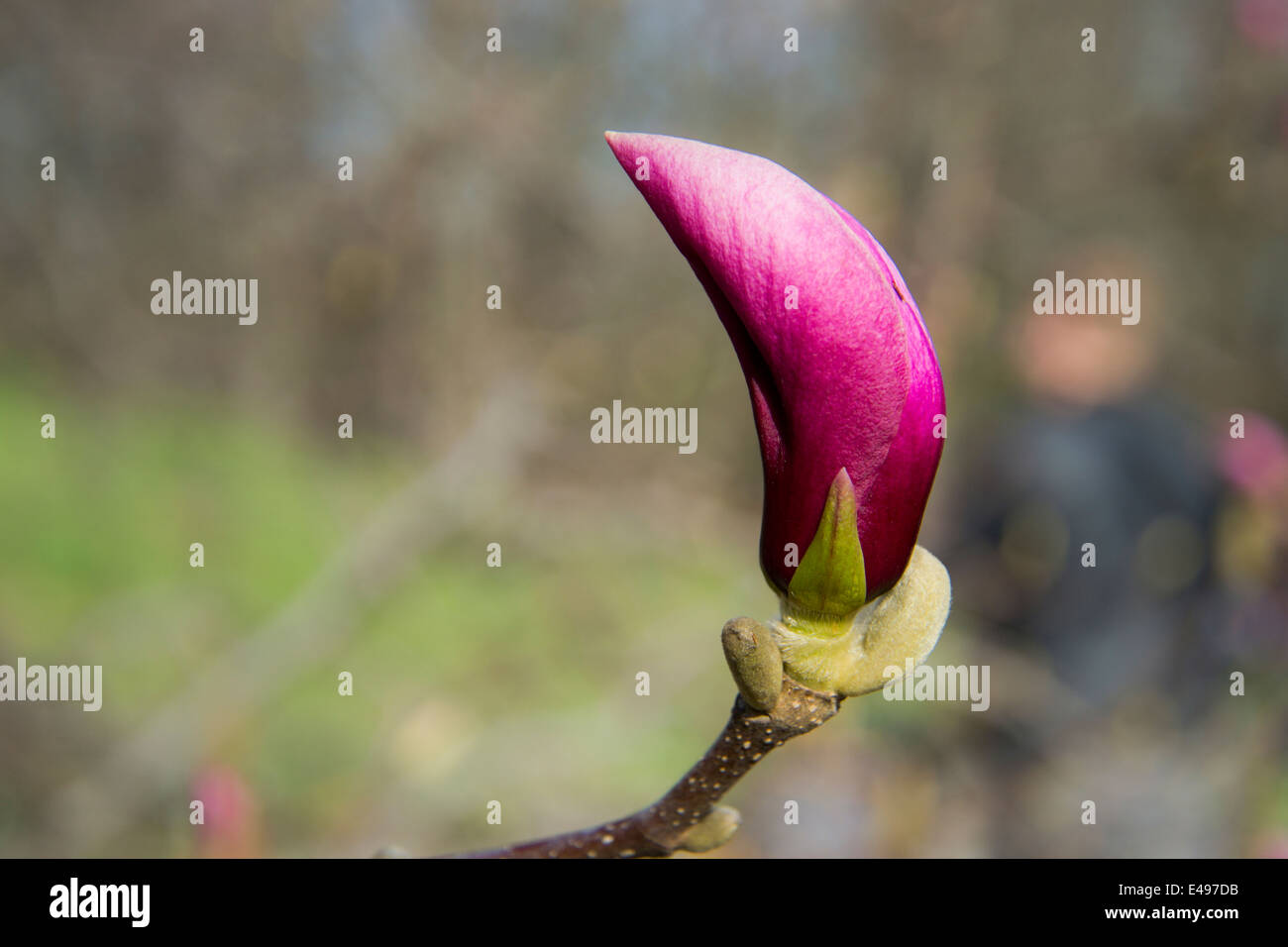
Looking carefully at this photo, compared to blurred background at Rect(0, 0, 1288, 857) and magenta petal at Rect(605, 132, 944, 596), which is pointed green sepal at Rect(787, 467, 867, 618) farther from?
blurred background at Rect(0, 0, 1288, 857)

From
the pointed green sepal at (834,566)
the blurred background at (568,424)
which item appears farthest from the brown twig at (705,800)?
the blurred background at (568,424)

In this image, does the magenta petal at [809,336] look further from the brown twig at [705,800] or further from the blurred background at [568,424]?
the blurred background at [568,424]

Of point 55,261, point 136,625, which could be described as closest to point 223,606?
point 136,625

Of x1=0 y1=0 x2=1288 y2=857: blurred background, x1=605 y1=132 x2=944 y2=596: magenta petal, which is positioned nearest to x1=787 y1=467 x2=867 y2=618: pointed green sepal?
x1=605 y1=132 x2=944 y2=596: magenta petal

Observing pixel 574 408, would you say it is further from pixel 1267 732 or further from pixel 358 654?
pixel 1267 732
